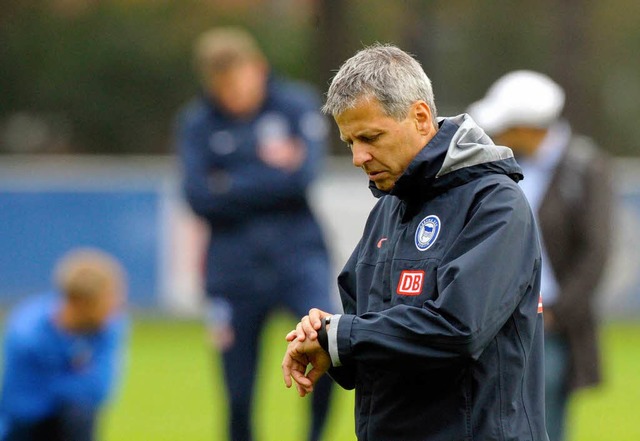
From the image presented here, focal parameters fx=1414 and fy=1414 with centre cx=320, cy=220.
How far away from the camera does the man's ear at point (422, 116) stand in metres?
3.97

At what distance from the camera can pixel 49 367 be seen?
7695 mm

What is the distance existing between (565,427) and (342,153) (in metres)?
14.8

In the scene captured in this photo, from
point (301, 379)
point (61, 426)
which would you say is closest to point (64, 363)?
point (61, 426)

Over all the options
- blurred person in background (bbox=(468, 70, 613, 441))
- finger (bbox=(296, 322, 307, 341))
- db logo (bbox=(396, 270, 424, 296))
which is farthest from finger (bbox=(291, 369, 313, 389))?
blurred person in background (bbox=(468, 70, 613, 441))

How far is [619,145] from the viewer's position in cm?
2827

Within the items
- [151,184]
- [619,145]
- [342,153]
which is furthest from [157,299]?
[619,145]

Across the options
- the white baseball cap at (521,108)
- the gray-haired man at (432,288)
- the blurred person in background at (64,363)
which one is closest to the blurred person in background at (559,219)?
the white baseball cap at (521,108)

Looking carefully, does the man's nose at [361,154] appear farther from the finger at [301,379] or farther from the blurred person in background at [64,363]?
the blurred person in background at [64,363]

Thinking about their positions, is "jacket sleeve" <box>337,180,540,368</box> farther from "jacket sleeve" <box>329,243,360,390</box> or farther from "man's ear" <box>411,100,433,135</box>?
"jacket sleeve" <box>329,243,360,390</box>

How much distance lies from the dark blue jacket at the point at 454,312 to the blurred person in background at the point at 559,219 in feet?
8.90

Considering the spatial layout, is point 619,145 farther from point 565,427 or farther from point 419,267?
point 419,267

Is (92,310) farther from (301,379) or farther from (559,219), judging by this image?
(301,379)

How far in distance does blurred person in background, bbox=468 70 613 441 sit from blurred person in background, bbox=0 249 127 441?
236cm

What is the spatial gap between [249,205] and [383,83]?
429 cm
